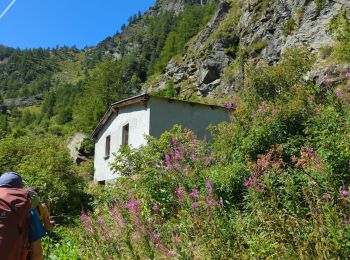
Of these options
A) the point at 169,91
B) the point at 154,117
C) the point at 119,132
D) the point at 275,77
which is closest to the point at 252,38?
the point at 169,91

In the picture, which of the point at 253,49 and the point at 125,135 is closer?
the point at 125,135

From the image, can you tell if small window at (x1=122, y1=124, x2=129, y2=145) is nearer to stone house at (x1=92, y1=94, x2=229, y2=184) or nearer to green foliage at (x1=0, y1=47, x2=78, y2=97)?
stone house at (x1=92, y1=94, x2=229, y2=184)

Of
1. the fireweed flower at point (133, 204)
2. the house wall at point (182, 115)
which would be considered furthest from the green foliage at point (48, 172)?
the fireweed flower at point (133, 204)

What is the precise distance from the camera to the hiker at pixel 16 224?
358 centimetres

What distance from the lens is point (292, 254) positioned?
367 centimetres

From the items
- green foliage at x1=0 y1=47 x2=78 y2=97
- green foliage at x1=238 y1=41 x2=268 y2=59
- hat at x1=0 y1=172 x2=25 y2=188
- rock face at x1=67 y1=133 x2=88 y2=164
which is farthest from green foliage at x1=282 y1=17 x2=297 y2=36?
green foliage at x1=0 y1=47 x2=78 y2=97

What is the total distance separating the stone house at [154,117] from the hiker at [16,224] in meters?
14.4

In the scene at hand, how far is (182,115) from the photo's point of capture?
20.1 m

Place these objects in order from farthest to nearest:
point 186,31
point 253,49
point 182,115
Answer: point 186,31 → point 253,49 → point 182,115

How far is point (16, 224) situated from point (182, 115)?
1659cm

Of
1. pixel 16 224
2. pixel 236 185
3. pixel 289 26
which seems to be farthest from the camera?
pixel 289 26

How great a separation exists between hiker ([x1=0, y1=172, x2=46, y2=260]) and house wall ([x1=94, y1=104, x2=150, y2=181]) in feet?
41.7

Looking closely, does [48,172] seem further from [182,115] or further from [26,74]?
[26,74]

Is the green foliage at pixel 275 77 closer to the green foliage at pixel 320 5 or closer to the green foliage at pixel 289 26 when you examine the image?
the green foliage at pixel 320 5
